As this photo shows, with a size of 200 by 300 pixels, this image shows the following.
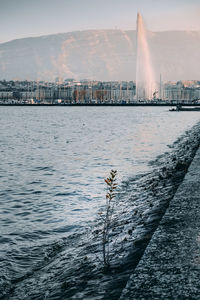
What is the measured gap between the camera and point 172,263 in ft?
11.6

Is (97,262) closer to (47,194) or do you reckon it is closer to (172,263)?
(172,263)

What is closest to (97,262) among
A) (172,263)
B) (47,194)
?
(172,263)

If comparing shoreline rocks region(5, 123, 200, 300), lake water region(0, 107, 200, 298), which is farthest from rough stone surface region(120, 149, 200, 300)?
lake water region(0, 107, 200, 298)

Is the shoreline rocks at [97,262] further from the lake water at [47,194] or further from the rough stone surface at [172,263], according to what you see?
the lake water at [47,194]

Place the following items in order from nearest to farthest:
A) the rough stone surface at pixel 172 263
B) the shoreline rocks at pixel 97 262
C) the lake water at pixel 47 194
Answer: the rough stone surface at pixel 172 263
the shoreline rocks at pixel 97 262
the lake water at pixel 47 194

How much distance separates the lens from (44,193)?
435 inches

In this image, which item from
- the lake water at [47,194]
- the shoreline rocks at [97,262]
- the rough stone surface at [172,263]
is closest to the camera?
the rough stone surface at [172,263]

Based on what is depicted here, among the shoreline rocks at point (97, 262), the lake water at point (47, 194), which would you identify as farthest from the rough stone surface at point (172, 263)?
the lake water at point (47, 194)

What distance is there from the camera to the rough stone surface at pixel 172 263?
3035mm

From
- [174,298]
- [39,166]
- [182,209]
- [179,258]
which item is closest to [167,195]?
[182,209]

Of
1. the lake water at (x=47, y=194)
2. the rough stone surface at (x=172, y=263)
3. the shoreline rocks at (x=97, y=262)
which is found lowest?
the lake water at (x=47, y=194)

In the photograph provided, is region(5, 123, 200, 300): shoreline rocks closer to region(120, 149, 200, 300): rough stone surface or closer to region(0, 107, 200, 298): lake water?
region(120, 149, 200, 300): rough stone surface

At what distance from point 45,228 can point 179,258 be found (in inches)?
176

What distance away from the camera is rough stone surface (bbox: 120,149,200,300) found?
3035 millimetres
